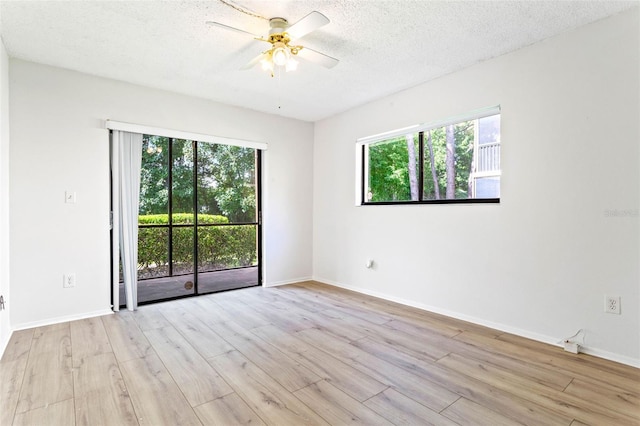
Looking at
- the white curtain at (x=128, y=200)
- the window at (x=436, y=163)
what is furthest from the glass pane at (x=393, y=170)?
the white curtain at (x=128, y=200)

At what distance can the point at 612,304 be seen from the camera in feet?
7.78

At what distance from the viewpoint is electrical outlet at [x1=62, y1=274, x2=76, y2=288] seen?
325cm

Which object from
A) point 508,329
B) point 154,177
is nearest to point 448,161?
point 508,329

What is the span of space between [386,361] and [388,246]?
1807mm

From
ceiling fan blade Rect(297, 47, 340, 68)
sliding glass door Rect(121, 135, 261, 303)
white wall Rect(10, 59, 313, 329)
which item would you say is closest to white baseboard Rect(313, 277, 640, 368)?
sliding glass door Rect(121, 135, 261, 303)

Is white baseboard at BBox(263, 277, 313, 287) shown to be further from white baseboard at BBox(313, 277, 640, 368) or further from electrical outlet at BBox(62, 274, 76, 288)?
electrical outlet at BBox(62, 274, 76, 288)

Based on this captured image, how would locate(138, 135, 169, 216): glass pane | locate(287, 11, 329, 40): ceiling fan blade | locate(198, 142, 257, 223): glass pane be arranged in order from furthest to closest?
locate(198, 142, 257, 223): glass pane
locate(138, 135, 169, 216): glass pane
locate(287, 11, 329, 40): ceiling fan blade

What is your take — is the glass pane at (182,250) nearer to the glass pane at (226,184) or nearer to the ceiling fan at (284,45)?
the glass pane at (226,184)

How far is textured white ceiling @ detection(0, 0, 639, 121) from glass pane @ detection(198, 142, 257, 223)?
0.96 metres

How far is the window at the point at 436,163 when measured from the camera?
3152 millimetres

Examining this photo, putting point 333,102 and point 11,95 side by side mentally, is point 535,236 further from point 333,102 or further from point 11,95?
point 11,95

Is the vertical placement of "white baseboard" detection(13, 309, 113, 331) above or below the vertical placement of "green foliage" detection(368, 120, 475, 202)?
below

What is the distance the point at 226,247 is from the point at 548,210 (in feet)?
12.2

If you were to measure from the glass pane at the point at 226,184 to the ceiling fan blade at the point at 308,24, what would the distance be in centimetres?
242
